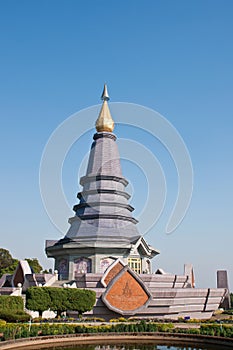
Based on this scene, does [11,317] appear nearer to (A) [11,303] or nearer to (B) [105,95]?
(A) [11,303]

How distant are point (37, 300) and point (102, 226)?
555 inches

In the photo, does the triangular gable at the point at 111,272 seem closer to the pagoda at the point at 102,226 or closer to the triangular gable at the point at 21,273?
the pagoda at the point at 102,226

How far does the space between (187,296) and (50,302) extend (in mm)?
13465

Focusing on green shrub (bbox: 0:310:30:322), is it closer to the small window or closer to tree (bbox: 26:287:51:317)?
tree (bbox: 26:287:51:317)

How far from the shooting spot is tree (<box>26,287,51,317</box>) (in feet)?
91.1

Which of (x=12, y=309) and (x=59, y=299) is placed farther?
(x=59, y=299)

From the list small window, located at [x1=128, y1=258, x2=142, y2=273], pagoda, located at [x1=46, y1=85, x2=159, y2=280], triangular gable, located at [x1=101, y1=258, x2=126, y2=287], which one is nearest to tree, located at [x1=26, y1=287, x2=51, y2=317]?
triangular gable, located at [x1=101, y1=258, x2=126, y2=287]

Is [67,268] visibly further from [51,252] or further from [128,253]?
[128,253]

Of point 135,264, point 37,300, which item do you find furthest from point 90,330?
point 135,264

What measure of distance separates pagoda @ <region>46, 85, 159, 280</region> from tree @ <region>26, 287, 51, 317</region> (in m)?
8.32

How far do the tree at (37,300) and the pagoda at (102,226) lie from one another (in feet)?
27.3

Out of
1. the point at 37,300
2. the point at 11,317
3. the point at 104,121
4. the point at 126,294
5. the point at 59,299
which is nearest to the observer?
the point at 11,317

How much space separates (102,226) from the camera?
1604 inches

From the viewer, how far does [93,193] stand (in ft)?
146
